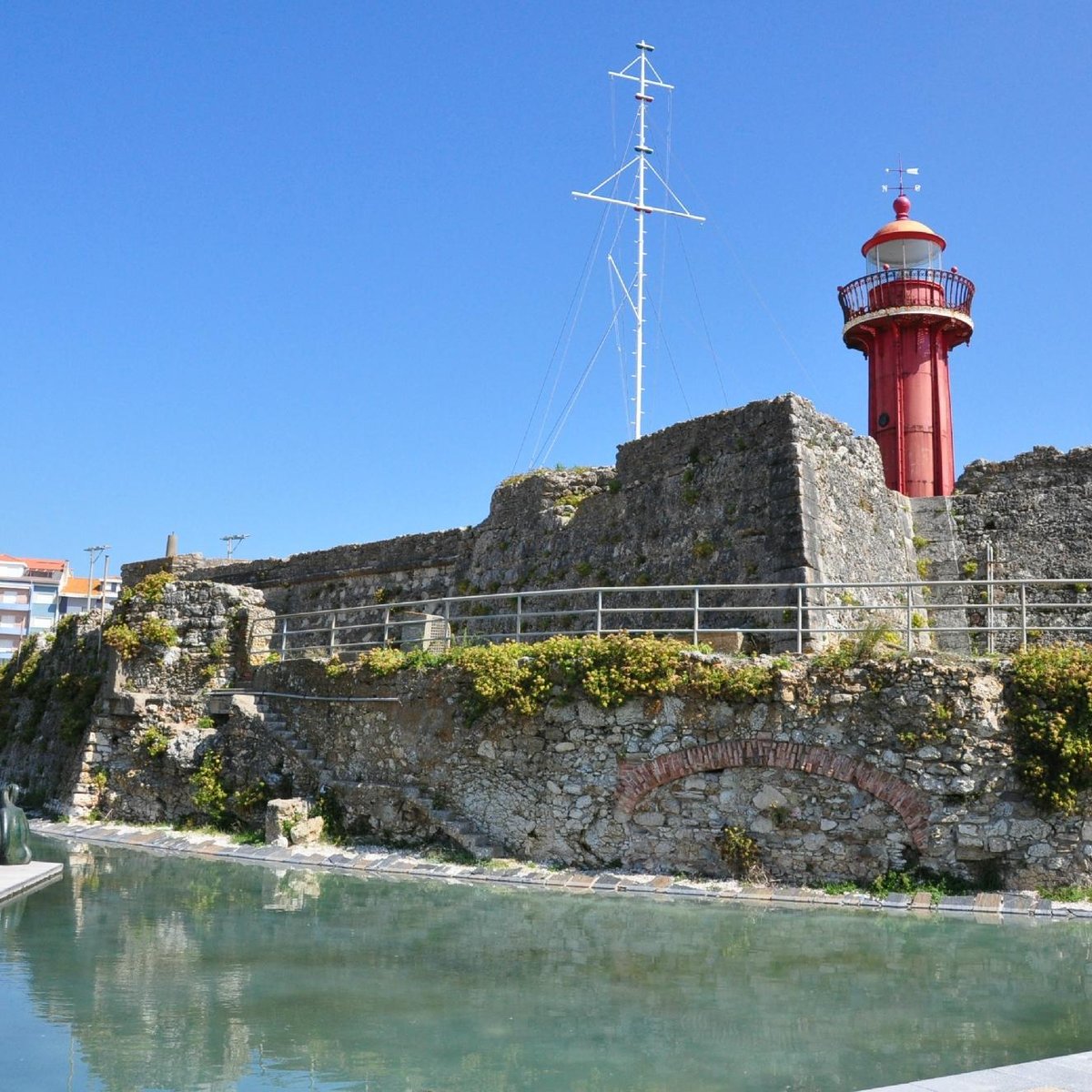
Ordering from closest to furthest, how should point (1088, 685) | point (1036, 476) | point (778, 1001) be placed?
point (778, 1001), point (1088, 685), point (1036, 476)

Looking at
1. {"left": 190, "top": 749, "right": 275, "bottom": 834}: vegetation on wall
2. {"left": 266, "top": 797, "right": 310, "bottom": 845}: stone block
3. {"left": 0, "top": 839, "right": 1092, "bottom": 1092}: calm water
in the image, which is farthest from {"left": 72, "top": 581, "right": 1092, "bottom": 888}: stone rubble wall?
{"left": 0, "top": 839, "right": 1092, "bottom": 1092}: calm water

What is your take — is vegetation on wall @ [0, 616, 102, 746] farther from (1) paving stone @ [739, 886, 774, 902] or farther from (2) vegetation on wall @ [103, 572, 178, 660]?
(1) paving stone @ [739, 886, 774, 902]

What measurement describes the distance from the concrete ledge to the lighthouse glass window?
21.1 m

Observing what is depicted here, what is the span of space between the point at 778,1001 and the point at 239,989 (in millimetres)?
4199

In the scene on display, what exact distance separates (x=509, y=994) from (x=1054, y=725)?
6921mm

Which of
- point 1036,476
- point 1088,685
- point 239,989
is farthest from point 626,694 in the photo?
point 1036,476

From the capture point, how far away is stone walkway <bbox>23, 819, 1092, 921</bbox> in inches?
476

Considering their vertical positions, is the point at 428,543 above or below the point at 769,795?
above

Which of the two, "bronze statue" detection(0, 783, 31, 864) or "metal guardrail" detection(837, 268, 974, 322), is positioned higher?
"metal guardrail" detection(837, 268, 974, 322)

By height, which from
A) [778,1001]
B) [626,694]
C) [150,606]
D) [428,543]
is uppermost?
[428,543]

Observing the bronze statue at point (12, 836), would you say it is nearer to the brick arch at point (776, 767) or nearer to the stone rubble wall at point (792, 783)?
the stone rubble wall at point (792, 783)

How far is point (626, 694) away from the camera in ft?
46.3

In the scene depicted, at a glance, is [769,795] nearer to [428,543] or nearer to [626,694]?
[626,694]

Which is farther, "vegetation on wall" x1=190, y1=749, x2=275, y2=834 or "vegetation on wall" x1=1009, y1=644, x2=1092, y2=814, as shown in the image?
"vegetation on wall" x1=190, y1=749, x2=275, y2=834
